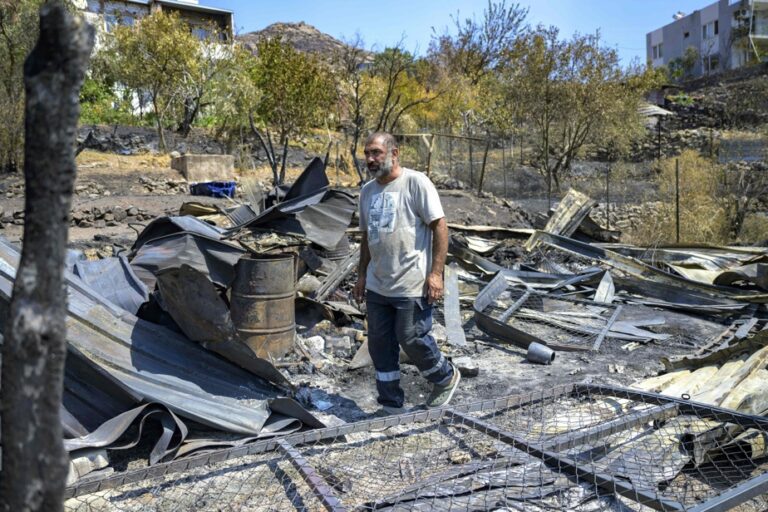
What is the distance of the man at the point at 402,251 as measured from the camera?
406cm

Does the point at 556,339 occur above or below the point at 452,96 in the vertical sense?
below

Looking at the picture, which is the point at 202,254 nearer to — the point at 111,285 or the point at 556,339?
the point at 111,285

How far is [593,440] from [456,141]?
20533 millimetres

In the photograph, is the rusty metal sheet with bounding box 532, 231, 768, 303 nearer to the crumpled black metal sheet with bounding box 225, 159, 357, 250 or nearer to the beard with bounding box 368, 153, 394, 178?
the crumpled black metal sheet with bounding box 225, 159, 357, 250

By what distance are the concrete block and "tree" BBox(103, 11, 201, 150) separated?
4.50 meters

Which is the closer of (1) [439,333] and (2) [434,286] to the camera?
(2) [434,286]

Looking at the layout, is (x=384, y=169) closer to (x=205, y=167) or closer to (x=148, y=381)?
(x=148, y=381)

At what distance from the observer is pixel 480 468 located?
3209 mm

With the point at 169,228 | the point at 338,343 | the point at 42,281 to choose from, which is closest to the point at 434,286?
the point at 338,343

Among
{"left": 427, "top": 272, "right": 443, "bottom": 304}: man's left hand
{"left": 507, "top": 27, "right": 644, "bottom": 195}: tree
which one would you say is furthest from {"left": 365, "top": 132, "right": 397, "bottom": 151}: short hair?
{"left": 507, "top": 27, "right": 644, "bottom": 195}: tree

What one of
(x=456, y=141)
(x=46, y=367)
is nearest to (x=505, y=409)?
(x=46, y=367)

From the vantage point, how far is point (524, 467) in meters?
3.23

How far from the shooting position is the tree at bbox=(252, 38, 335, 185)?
53.5 ft

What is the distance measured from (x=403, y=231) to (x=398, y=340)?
697 mm
